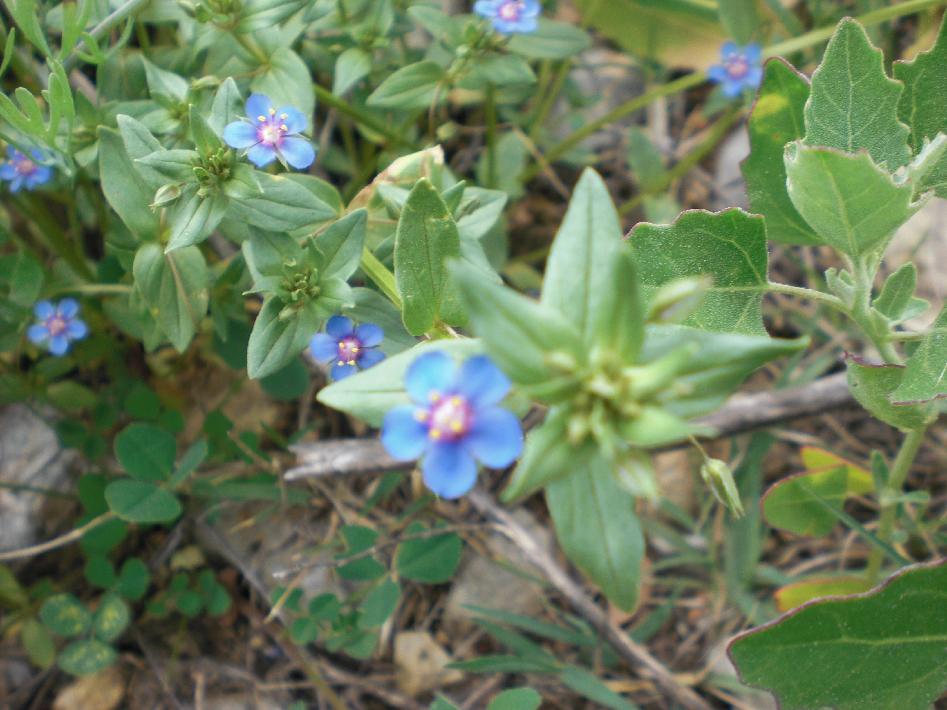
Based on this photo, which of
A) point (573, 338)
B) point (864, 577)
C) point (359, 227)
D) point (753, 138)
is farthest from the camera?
point (864, 577)

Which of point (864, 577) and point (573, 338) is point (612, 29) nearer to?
point (864, 577)

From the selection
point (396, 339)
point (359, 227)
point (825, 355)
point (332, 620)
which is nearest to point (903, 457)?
point (825, 355)

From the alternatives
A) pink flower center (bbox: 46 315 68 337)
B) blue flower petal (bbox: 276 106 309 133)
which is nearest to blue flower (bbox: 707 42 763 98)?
blue flower petal (bbox: 276 106 309 133)

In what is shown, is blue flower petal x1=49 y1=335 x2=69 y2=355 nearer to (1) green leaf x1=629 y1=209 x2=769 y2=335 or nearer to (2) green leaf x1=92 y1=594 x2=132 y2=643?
(2) green leaf x1=92 y1=594 x2=132 y2=643

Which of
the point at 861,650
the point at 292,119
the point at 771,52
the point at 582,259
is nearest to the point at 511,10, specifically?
the point at 292,119

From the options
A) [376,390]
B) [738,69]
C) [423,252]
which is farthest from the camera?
[738,69]

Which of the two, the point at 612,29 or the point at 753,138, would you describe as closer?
the point at 753,138

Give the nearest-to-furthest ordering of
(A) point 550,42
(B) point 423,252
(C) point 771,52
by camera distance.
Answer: (B) point 423,252
(A) point 550,42
(C) point 771,52

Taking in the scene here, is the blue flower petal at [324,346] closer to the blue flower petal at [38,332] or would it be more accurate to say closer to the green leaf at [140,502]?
the green leaf at [140,502]

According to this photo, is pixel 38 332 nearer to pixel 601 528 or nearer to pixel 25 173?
pixel 25 173
